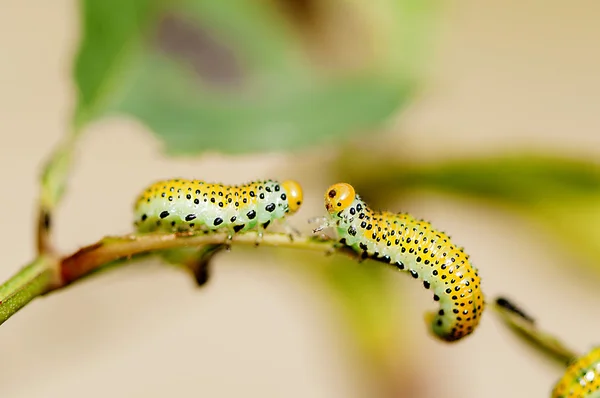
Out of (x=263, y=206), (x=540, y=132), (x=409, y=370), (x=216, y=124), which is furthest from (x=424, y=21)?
(x=540, y=132)

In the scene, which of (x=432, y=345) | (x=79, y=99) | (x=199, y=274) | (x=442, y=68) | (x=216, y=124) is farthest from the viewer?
(x=442, y=68)

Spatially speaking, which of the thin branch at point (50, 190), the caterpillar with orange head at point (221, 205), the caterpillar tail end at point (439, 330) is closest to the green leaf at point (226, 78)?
the thin branch at point (50, 190)

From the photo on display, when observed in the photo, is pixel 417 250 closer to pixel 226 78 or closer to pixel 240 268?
pixel 226 78

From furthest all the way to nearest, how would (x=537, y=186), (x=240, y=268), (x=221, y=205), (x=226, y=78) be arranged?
(x=240, y=268), (x=226, y=78), (x=537, y=186), (x=221, y=205)

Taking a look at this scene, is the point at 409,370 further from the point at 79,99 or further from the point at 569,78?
the point at 569,78

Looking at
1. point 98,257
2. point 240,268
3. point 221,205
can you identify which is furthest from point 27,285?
point 240,268

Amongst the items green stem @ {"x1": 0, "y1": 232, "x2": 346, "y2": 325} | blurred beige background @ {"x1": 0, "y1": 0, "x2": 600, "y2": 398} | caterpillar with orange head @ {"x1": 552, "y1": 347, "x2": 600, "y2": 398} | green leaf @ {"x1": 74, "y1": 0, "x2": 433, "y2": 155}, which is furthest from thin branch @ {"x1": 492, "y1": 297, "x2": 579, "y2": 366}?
blurred beige background @ {"x1": 0, "y1": 0, "x2": 600, "y2": 398}

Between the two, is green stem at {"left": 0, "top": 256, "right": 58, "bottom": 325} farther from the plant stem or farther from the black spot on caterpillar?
the black spot on caterpillar
